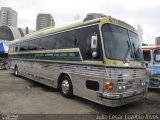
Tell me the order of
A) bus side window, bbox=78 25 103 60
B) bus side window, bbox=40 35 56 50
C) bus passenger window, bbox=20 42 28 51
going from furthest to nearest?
bus passenger window, bbox=20 42 28 51
bus side window, bbox=40 35 56 50
bus side window, bbox=78 25 103 60

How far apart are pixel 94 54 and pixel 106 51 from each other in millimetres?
439

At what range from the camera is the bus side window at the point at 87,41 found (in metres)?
6.48

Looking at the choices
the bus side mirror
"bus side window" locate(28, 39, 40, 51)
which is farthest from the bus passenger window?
the bus side mirror

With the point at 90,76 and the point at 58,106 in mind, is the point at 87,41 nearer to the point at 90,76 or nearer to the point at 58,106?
the point at 90,76

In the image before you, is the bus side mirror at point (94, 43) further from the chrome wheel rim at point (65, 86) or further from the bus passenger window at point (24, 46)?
the bus passenger window at point (24, 46)

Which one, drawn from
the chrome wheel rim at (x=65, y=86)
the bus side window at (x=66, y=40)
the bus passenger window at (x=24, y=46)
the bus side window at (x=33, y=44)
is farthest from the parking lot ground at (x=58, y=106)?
the bus passenger window at (x=24, y=46)

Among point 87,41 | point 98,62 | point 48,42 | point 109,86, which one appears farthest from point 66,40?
point 109,86

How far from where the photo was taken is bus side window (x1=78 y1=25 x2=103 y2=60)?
6482 millimetres

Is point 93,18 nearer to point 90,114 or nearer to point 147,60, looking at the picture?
point 90,114

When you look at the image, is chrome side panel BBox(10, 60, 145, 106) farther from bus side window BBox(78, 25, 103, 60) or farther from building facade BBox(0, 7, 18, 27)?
building facade BBox(0, 7, 18, 27)

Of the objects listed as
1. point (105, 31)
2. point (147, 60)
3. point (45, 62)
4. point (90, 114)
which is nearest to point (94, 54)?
point (105, 31)

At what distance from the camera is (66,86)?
827 centimetres

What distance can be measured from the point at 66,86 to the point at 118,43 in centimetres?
296

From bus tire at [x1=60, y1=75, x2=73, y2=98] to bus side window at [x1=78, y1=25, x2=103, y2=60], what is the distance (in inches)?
58.1
